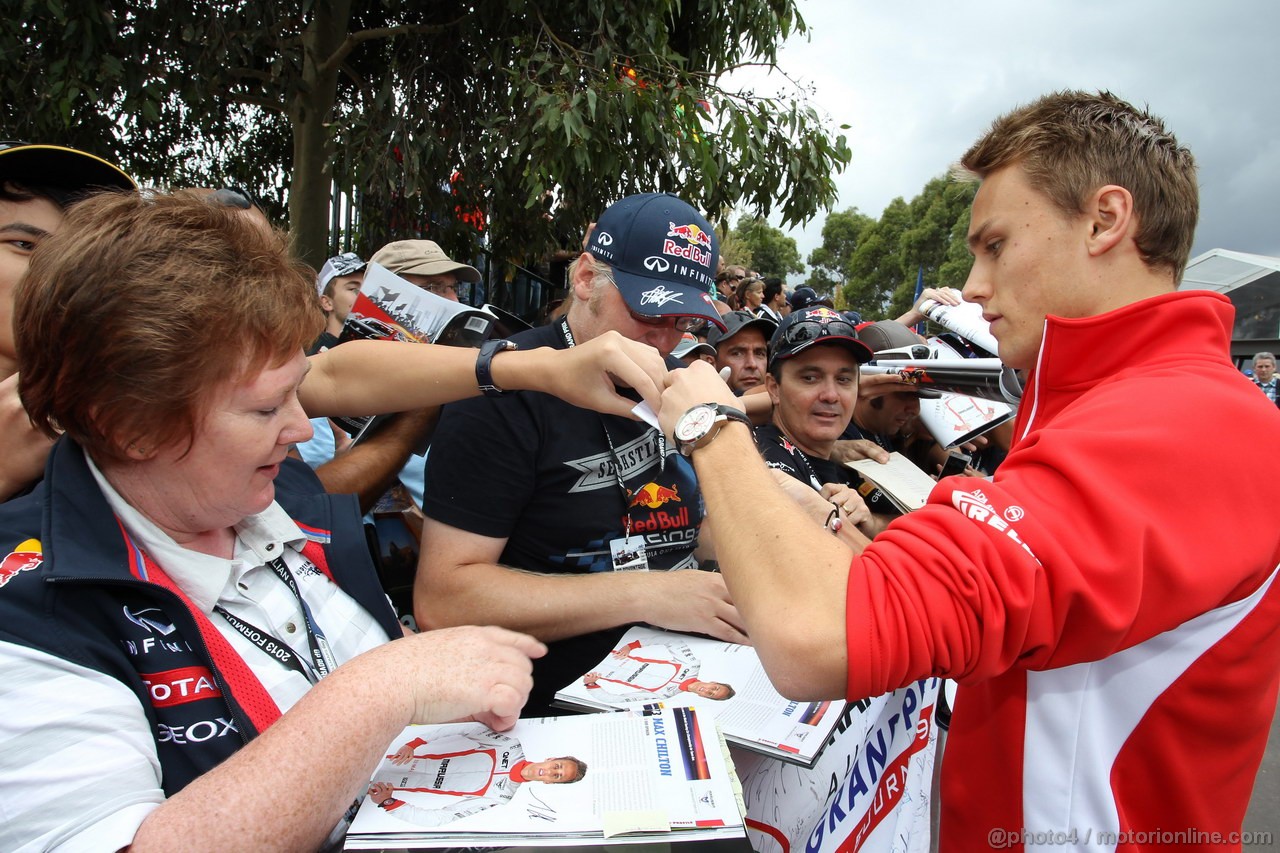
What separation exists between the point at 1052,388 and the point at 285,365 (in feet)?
4.87

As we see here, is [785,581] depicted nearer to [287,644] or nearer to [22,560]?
[287,644]

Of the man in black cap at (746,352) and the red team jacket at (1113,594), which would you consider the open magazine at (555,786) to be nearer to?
the red team jacket at (1113,594)

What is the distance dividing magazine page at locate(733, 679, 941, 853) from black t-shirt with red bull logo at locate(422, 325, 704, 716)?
0.61 m

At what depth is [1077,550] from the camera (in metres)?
1.06

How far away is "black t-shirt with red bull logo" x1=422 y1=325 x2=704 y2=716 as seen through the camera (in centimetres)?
206

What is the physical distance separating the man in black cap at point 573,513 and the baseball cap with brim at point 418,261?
88.5 inches

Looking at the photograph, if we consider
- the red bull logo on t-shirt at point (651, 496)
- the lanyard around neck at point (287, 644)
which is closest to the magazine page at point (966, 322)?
the red bull logo on t-shirt at point (651, 496)

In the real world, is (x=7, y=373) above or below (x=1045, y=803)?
above

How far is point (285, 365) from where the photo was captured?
→ 4.77 ft

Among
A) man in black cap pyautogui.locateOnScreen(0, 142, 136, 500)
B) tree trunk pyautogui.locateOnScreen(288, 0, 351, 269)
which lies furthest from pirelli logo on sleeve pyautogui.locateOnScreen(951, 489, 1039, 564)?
tree trunk pyautogui.locateOnScreen(288, 0, 351, 269)

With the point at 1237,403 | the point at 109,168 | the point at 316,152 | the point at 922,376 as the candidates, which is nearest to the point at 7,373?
the point at 109,168

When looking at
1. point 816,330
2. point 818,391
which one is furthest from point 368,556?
point 816,330

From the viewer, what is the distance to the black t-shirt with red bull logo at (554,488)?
206 centimetres

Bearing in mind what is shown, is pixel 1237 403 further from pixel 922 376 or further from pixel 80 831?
pixel 922 376
